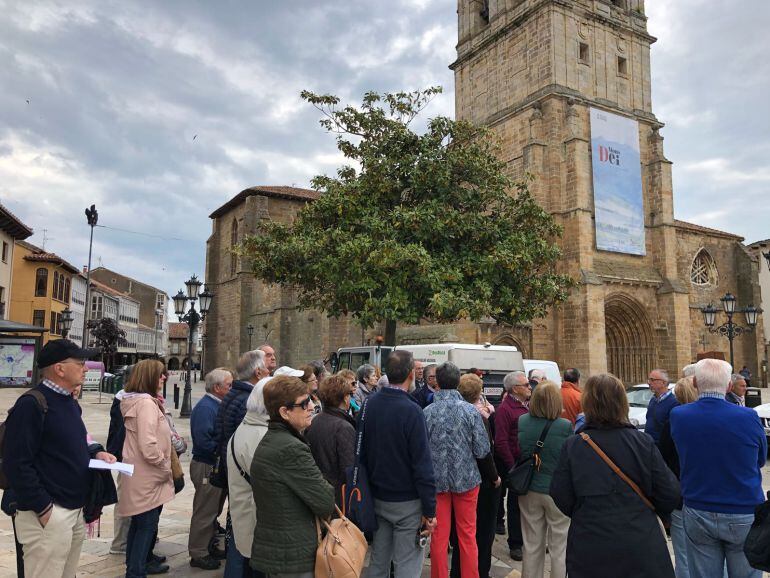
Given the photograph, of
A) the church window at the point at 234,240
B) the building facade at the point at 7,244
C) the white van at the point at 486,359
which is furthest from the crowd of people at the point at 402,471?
the church window at the point at 234,240

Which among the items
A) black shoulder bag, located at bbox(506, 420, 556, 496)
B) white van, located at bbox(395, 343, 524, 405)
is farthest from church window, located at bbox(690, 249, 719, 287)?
black shoulder bag, located at bbox(506, 420, 556, 496)

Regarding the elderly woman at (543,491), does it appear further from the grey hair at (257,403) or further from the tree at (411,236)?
the tree at (411,236)

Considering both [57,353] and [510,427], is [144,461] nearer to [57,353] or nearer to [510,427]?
[57,353]

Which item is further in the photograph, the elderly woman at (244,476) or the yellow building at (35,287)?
the yellow building at (35,287)

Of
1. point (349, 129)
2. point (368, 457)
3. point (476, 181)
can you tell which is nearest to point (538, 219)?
point (476, 181)

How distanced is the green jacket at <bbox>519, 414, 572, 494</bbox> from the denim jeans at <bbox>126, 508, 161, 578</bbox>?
3.01 m

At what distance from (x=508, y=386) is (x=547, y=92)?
909 inches

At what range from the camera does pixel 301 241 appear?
1541 centimetres

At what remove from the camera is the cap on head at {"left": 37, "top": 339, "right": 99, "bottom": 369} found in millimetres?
3508

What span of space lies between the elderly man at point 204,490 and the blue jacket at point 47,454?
153 cm

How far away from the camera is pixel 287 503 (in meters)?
3.06

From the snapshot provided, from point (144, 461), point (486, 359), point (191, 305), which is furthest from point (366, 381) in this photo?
point (191, 305)

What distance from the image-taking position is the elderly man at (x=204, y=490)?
16.7ft

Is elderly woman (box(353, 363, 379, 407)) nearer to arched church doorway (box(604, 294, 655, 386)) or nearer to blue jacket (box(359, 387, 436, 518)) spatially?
blue jacket (box(359, 387, 436, 518))
